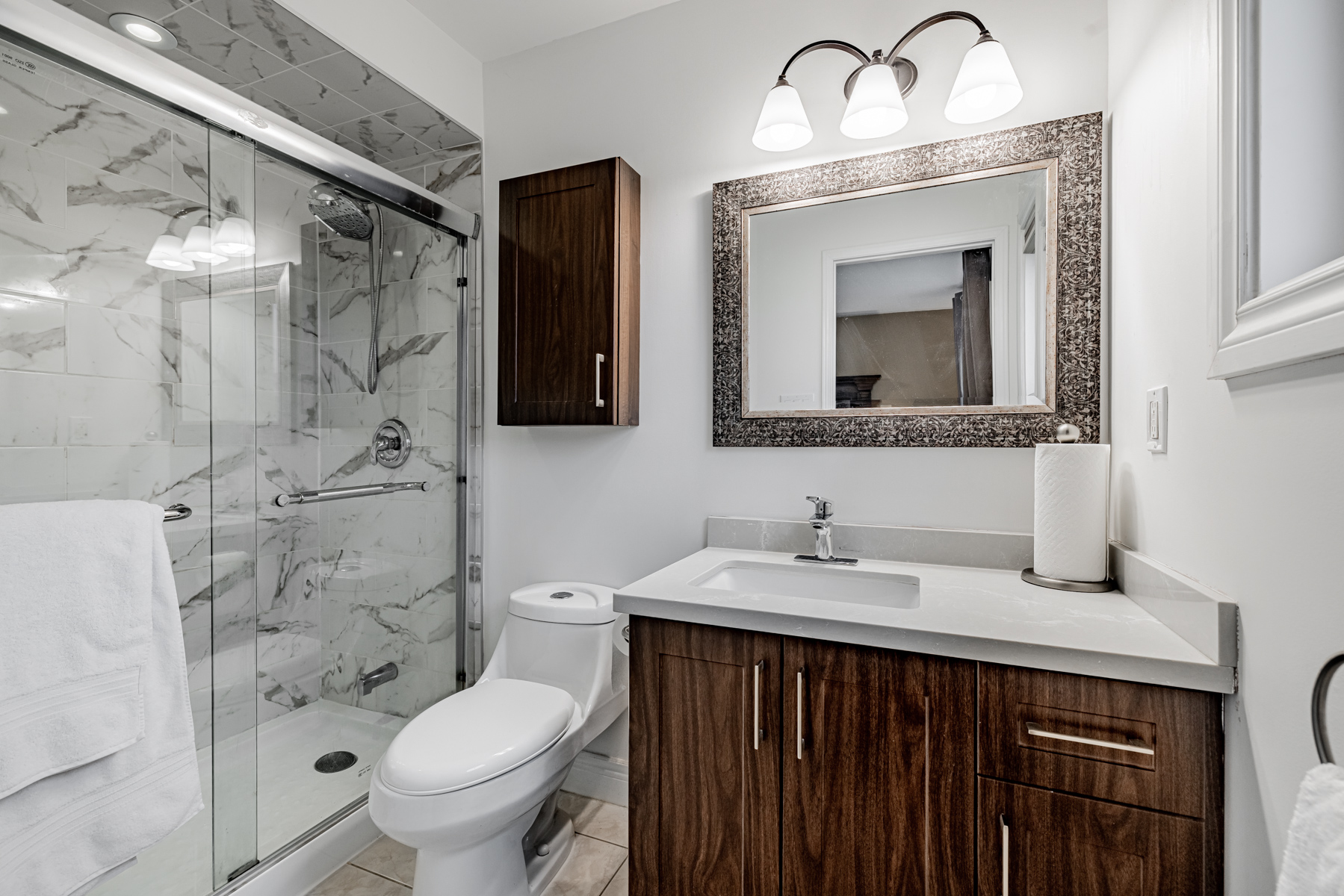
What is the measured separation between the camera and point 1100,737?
0.90 m

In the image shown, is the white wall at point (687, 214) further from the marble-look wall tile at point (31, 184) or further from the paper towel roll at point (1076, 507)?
the marble-look wall tile at point (31, 184)

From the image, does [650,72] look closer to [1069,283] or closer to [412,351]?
[412,351]

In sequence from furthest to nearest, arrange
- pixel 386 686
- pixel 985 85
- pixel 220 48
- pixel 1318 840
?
pixel 386 686 → pixel 220 48 → pixel 985 85 → pixel 1318 840

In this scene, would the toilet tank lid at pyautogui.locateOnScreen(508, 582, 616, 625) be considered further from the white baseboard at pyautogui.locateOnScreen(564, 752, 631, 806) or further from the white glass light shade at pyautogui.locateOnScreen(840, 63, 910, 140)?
the white glass light shade at pyautogui.locateOnScreen(840, 63, 910, 140)

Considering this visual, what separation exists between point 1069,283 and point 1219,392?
64 centimetres

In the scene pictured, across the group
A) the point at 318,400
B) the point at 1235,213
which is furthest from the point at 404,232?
the point at 1235,213

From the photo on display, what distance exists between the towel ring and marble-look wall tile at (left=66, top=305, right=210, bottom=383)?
1847mm

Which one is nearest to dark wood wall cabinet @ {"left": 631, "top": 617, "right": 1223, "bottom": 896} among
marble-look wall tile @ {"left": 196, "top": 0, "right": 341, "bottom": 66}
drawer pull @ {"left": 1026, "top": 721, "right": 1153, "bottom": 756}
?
drawer pull @ {"left": 1026, "top": 721, "right": 1153, "bottom": 756}

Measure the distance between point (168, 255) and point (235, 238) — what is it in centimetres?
14

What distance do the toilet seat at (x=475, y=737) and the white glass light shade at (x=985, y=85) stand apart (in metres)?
→ 1.66

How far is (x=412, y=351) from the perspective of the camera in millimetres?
1930

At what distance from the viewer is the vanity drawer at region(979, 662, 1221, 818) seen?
2.81 ft

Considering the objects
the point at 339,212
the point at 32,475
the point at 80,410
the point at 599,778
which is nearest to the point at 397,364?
the point at 339,212

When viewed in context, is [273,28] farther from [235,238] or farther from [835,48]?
[835,48]
